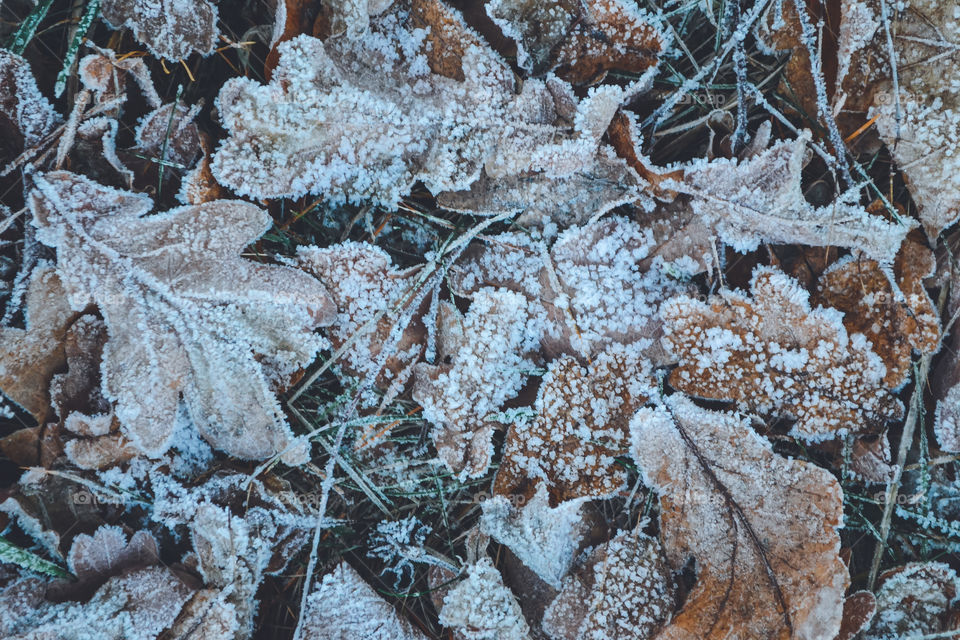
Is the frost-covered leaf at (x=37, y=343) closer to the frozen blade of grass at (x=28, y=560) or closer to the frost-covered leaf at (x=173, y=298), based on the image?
the frost-covered leaf at (x=173, y=298)

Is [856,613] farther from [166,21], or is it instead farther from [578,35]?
[166,21]

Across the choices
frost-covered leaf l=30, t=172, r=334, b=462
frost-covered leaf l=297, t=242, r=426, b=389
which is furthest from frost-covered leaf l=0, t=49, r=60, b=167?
frost-covered leaf l=297, t=242, r=426, b=389

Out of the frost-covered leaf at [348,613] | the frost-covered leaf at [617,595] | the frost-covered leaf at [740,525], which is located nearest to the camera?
the frost-covered leaf at [740,525]

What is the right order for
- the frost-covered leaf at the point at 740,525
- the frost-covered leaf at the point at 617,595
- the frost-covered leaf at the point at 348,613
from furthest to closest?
the frost-covered leaf at the point at 348,613 → the frost-covered leaf at the point at 617,595 → the frost-covered leaf at the point at 740,525

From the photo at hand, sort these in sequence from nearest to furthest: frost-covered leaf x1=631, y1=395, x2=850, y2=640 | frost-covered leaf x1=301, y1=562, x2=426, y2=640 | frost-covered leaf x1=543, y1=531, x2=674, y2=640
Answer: frost-covered leaf x1=631, y1=395, x2=850, y2=640
frost-covered leaf x1=543, y1=531, x2=674, y2=640
frost-covered leaf x1=301, y1=562, x2=426, y2=640

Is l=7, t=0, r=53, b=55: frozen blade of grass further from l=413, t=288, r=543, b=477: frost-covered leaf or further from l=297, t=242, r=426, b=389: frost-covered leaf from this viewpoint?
l=413, t=288, r=543, b=477: frost-covered leaf

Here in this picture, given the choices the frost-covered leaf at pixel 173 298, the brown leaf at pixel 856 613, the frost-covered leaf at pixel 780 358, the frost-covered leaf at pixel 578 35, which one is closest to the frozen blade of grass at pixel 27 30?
the frost-covered leaf at pixel 173 298

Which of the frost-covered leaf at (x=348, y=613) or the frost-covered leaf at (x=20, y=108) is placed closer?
the frost-covered leaf at (x=20, y=108)
